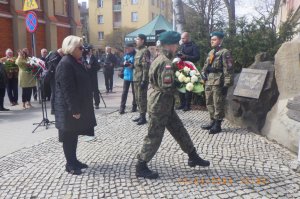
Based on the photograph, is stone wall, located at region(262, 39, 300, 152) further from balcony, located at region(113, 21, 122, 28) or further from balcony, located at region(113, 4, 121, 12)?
balcony, located at region(113, 4, 121, 12)

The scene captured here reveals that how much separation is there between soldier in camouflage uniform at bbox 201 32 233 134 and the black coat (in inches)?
108

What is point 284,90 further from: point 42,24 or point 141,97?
point 42,24

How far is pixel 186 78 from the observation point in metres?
4.04

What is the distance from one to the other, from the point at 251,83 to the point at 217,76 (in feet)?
2.53

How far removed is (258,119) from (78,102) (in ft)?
12.0

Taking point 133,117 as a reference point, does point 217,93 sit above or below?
above

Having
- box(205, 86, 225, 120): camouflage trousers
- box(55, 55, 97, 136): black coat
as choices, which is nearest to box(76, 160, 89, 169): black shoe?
box(55, 55, 97, 136): black coat

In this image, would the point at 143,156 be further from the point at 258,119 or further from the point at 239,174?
the point at 258,119

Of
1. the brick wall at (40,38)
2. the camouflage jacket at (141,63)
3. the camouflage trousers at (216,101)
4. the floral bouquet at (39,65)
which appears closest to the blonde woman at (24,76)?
the floral bouquet at (39,65)

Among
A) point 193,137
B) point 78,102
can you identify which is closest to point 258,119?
point 193,137

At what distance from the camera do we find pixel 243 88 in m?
6.61

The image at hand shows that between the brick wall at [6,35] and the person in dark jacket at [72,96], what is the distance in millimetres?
17281

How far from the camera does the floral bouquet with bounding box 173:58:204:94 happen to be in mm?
4020

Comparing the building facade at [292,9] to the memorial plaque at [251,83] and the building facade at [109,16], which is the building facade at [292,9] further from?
the building facade at [109,16]
